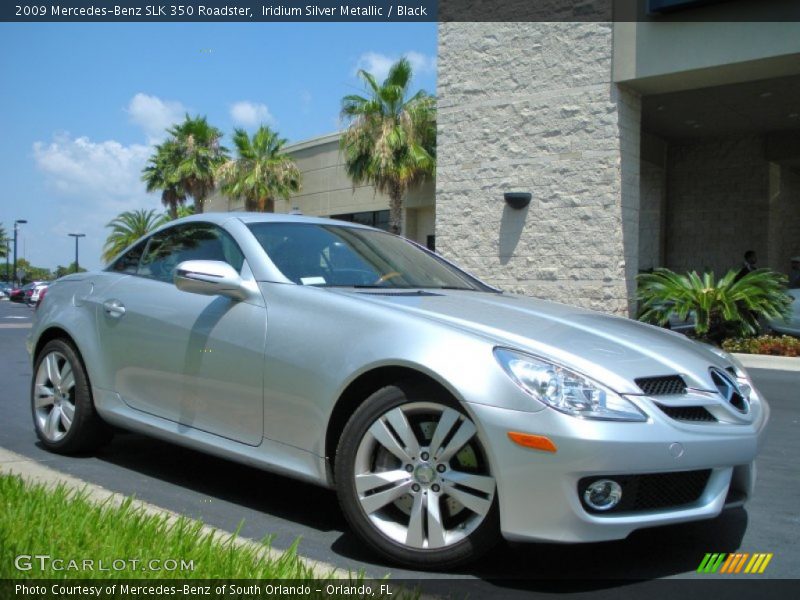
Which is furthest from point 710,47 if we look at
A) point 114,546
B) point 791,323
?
point 114,546

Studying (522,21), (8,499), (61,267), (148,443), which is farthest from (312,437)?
(61,267)

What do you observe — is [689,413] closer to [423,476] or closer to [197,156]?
[423,476]

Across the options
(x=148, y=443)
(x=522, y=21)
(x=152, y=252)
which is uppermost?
(x=522, y=21)

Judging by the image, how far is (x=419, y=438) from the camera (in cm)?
319

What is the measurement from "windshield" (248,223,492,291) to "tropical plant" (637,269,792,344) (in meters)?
7.66

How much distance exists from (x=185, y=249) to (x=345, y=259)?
107cm

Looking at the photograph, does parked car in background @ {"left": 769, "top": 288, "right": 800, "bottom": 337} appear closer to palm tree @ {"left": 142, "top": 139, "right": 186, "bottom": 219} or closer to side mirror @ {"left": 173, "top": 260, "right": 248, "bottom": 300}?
side mirror @ {"left": 173, "top": 260, "right": 248, "bottom": 300}

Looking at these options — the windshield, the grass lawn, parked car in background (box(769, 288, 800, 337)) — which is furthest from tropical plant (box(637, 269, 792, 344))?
the grass lawn

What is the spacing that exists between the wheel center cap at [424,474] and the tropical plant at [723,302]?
9.21 meters

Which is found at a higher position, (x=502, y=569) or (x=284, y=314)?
(x=284, y=314)

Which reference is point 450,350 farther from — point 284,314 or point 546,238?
point 546,238

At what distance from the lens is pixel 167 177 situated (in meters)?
38.7

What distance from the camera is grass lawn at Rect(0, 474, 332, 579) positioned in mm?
2717

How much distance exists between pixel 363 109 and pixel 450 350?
22.7 m
